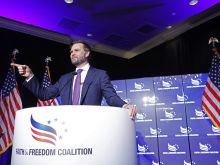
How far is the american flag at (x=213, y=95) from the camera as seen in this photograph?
13.3 ft

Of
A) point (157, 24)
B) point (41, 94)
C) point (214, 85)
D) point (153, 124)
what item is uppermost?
point (157, 24)

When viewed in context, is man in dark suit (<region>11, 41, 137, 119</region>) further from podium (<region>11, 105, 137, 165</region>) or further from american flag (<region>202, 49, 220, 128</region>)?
american flag (<region>202, 49, 220, 128</region>)

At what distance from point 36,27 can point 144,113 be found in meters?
2.92

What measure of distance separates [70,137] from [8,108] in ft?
11.3

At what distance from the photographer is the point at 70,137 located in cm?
97

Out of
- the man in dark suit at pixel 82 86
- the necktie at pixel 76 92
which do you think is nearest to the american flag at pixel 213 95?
the man in dark suit at pixel 82 86

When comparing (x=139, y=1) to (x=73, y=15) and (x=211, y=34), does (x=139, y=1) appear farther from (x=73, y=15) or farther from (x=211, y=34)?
(x=211, y=34)

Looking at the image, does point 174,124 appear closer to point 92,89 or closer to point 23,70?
point 92,89

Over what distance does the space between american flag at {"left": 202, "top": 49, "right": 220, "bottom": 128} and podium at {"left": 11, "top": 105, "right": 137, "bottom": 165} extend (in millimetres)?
3429

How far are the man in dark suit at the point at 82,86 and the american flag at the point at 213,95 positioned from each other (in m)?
3.15

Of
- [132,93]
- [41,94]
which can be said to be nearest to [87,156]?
[41,94]

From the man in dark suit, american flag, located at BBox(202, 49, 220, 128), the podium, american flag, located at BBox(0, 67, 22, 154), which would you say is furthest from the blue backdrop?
the podium

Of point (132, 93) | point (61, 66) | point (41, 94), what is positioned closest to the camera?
point (41, 94)

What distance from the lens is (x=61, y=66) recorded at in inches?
219
